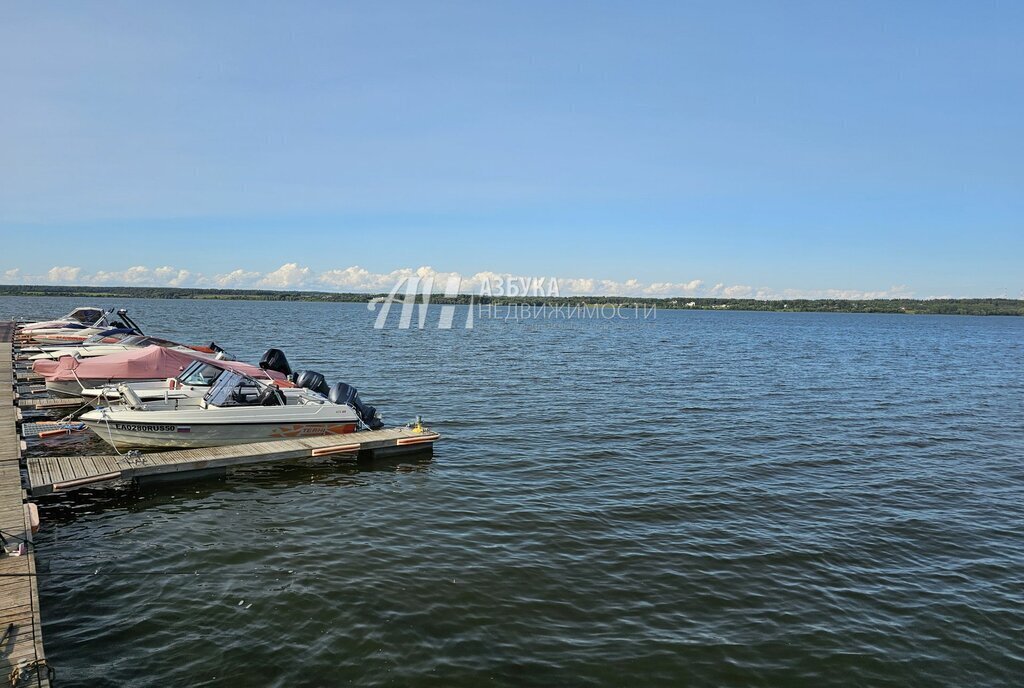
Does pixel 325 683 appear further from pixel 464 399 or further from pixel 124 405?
pixel 464 399

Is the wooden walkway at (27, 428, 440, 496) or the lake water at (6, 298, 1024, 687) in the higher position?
the wooden walkway at (27, 428, 440, 496)

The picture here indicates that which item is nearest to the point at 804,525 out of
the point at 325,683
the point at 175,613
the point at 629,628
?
the point at 629,628

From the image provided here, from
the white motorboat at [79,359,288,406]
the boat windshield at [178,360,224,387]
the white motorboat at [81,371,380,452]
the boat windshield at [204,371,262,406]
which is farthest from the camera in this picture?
A: the boat windshield at [178,360,224,387]

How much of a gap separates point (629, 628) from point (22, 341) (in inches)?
1698

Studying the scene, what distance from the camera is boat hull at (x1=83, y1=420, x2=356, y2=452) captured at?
16234mm

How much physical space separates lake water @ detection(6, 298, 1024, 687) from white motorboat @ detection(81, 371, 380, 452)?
1.51 metres

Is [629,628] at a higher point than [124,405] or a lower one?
lower

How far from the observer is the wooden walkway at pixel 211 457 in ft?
43.7

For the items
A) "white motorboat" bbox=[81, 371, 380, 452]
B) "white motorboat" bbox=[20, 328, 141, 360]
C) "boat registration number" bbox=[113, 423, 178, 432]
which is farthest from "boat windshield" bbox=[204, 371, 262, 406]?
"white motorboat" bbox=[20, 328, 141, 360]

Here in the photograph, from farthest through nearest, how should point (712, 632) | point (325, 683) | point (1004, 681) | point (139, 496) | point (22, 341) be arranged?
point (22, 341) < point (139, 496) < point (712, 632) < point (1004, 681) < point (325, 683)

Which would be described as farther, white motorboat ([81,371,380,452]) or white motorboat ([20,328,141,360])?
white motorboat ([20,328,141,360])

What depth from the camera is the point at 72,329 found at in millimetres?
38781

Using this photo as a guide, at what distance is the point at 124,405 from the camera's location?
1773 cm

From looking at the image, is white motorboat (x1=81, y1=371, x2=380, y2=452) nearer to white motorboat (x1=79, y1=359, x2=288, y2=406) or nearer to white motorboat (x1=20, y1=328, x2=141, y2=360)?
white motorboat (x1=79, y1=359, x2=288, y2=406)
